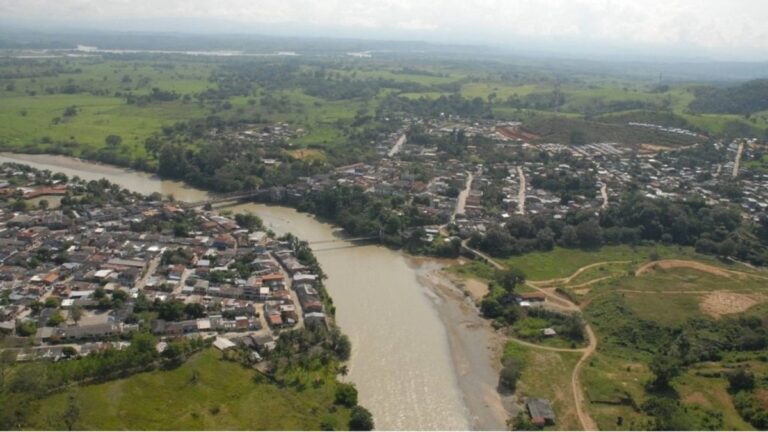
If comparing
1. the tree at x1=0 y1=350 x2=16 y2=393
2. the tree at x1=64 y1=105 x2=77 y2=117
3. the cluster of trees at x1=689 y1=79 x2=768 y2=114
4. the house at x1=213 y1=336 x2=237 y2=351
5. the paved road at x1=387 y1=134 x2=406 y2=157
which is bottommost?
the house at x1=213 y1=336 x2=237 y2=351

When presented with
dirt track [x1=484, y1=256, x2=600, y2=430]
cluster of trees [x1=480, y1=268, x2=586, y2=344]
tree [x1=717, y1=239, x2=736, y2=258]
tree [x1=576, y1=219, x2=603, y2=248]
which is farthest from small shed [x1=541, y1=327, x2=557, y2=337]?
tree [x1=717, y1=239, x2=736, y2=258]

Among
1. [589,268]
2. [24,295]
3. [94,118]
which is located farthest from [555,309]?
[94,118]

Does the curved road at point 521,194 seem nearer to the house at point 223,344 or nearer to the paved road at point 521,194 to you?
the paved road at point 521,194

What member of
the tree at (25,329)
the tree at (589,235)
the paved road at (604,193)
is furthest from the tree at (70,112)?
the tree at (589,235)

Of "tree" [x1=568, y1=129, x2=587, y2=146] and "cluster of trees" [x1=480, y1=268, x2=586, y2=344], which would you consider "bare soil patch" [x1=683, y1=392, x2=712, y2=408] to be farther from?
"tree" [x1=568, y1=129, x2=587, y2=146]

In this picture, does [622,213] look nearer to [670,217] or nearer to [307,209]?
[670,217]

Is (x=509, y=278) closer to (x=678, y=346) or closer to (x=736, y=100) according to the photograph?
(x=678, y=346)

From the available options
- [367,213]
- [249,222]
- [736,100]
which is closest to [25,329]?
[249,222]
